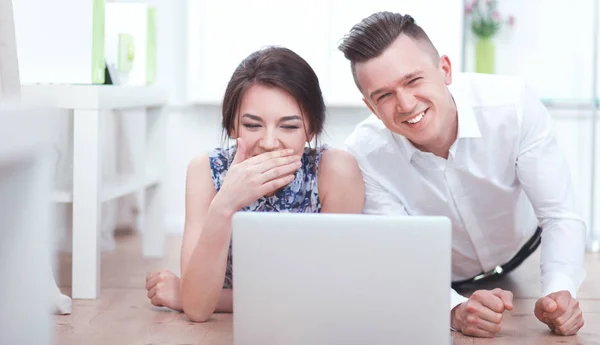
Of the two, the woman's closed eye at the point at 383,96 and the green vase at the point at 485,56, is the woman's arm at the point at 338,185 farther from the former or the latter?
the green vase at the point at 485,56

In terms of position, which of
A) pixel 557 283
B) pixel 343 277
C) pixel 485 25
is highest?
pixel 485 25

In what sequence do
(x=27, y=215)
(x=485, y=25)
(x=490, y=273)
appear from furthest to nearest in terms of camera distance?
(x=485, y=25)
(x=490, y=273)
(x=27, y=215)

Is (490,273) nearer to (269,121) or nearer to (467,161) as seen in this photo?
(467,161)

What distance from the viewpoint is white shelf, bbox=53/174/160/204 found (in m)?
2.23

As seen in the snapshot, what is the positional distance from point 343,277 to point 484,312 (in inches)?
19.3

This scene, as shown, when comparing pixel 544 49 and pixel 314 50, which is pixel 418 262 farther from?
pixel 544 49

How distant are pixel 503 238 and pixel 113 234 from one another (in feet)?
5.57

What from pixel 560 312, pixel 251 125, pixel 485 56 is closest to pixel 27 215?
pixel 251 125

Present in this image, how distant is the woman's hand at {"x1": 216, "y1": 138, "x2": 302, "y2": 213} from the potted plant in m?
1.81

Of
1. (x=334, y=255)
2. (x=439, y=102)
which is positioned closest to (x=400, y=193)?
(x=439, y=102)

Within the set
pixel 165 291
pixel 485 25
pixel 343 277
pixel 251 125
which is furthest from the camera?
pixel 485 25

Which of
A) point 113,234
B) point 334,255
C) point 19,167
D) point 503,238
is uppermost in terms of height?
point 19,167

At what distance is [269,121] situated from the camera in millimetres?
1772

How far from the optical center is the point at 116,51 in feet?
9.00
